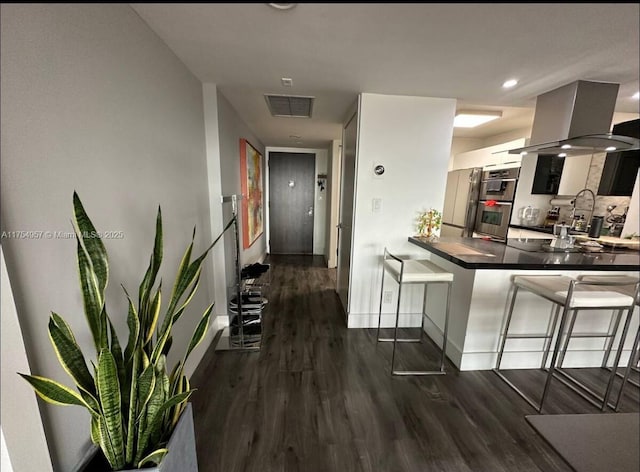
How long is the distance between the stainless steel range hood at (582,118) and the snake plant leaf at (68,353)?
304cm

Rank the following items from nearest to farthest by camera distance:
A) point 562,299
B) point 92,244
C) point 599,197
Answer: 1. point 92,244
2. point 562,299
3. point 599,197

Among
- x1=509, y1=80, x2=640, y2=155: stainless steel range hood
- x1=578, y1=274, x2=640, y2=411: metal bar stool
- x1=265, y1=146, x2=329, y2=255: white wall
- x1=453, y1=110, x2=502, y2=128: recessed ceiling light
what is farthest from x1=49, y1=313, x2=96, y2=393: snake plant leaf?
x1=265, y1=146, x2=329, y2=255: white wall

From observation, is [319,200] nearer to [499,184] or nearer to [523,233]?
[499,184]

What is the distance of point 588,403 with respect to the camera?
1764mm

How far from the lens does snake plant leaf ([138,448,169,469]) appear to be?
0.87 m

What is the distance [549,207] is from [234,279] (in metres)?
4.28

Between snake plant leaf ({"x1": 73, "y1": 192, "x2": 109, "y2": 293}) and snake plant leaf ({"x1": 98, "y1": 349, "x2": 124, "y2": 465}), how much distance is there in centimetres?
22

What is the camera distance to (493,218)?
347 cm

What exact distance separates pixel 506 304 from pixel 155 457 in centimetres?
228

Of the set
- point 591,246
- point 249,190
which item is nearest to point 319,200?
point 249,190

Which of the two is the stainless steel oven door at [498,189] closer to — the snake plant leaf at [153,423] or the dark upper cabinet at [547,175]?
the dark upper cabinet at [547,175]

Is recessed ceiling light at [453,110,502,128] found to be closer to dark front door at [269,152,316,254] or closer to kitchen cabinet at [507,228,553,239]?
kitchen cabinet at [507,228,553,239]

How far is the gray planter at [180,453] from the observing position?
926mm

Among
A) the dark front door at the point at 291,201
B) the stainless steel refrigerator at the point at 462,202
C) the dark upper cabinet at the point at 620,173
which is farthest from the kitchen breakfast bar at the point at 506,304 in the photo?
the dark front door at the point at 291,201
